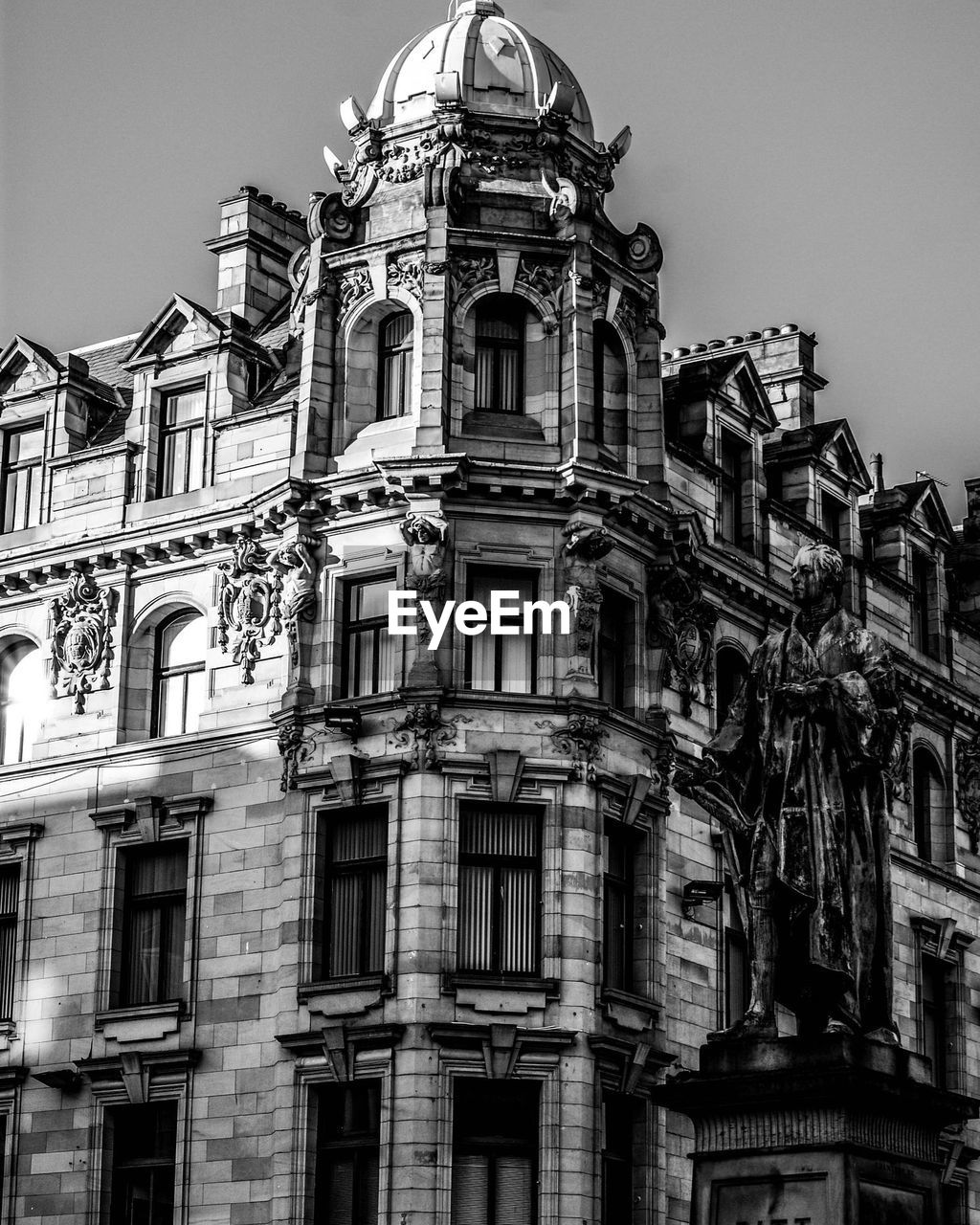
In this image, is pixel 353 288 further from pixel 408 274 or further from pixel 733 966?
pixel 733 966

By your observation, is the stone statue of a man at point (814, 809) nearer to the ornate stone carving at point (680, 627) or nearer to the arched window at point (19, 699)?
the ornate stone carving at point (680, 627)

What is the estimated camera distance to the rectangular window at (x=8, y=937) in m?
42.2

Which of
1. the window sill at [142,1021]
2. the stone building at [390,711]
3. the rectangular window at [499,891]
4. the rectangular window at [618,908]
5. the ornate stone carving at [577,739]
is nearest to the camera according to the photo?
the stone building at [390,711]

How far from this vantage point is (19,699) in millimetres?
44219

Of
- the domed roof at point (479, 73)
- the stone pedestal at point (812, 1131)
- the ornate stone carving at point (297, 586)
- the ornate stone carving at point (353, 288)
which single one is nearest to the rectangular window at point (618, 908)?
the ornate stone carving at point (297, 586)

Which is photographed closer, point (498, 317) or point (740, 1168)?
point (740, 1168)

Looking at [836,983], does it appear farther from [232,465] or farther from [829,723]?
[232,465]

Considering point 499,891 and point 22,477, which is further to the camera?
point 22,477

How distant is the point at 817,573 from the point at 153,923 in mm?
21895

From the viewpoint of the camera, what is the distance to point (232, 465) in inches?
1673

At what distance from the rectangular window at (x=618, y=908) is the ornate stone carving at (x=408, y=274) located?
9287 mm

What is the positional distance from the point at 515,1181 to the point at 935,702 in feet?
57.0

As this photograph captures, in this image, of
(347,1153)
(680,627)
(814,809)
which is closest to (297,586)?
(680,627)

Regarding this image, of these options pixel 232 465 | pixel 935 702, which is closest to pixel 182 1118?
pixel 232 465
